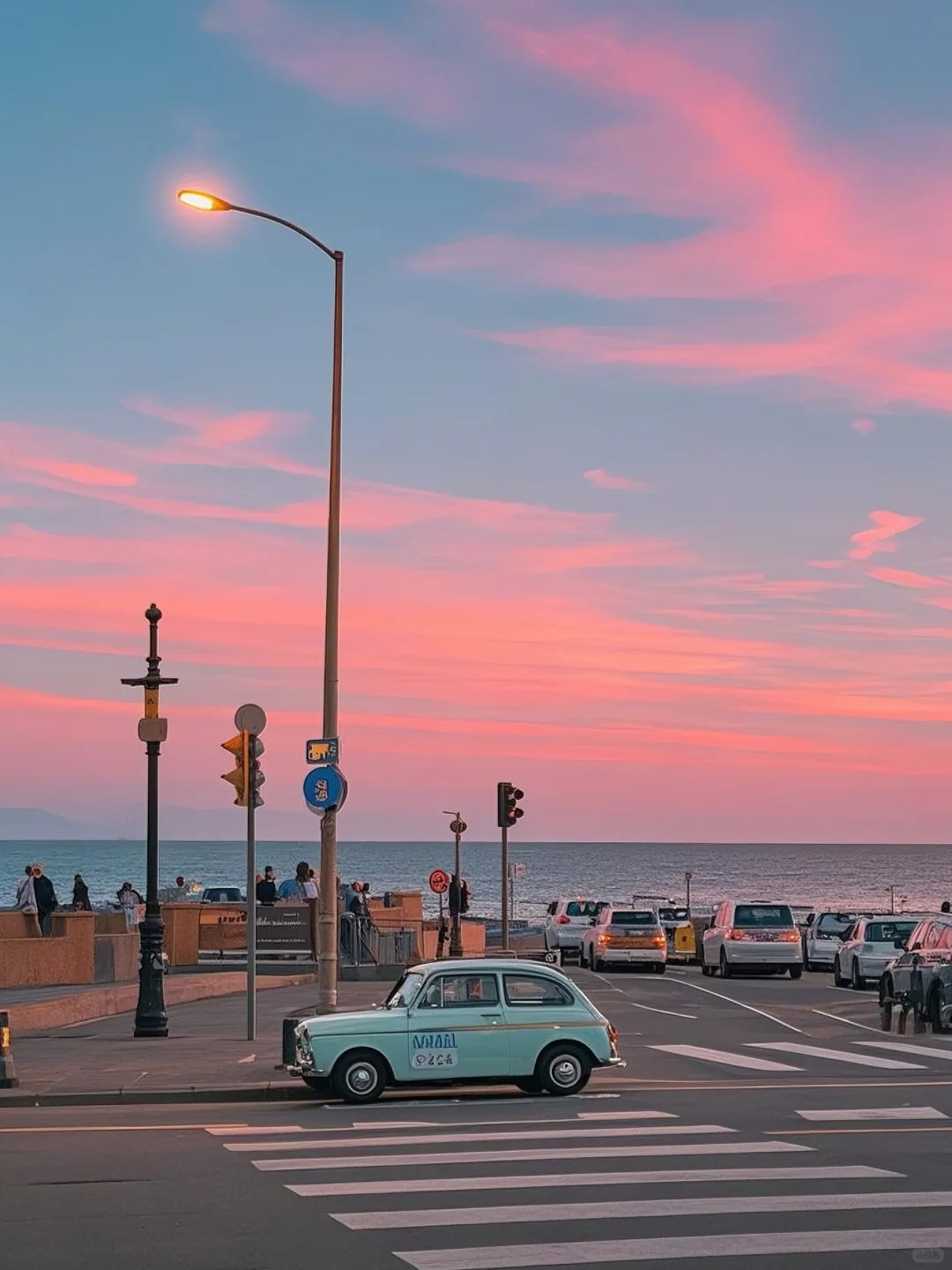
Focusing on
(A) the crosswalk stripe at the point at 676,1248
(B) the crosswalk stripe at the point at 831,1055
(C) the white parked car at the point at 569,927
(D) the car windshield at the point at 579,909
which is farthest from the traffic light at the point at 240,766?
(D) the car windshield at the point at 579,909

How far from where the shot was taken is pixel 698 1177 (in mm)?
12000

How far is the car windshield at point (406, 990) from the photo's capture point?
56.0ft

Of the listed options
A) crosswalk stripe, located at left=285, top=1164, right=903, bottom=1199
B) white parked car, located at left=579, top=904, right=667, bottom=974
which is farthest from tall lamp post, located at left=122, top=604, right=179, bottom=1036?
white parked car, located at left=579, top=904, right=667, bottom=974

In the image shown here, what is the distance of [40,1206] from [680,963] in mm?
43096

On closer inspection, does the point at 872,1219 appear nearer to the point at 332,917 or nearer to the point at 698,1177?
the point at 698,1177

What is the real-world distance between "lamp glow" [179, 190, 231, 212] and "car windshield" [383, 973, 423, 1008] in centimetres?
919

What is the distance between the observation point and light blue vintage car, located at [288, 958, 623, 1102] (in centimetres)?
1683

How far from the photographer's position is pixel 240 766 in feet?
72.6

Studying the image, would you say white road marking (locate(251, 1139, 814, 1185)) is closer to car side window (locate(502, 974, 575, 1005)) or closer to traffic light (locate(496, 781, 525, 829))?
car side window (locate(502, 974, 575, 1005))

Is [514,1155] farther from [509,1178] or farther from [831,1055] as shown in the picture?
[831,1055]

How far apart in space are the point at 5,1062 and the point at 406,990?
167 inches

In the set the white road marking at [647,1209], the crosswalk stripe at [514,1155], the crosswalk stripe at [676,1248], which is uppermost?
the crosswalk stripe at [676,1248]

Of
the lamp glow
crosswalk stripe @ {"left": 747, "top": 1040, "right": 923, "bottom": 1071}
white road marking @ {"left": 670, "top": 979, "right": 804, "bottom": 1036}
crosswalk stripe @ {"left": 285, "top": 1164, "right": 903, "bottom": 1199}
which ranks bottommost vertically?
white road marking @ {"left": 670, "top": 979, "right": 804, "bottom": 1036}

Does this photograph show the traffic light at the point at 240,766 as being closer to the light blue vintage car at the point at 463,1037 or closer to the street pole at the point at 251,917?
the street pole at the point at 251,917
